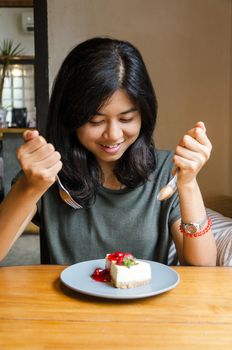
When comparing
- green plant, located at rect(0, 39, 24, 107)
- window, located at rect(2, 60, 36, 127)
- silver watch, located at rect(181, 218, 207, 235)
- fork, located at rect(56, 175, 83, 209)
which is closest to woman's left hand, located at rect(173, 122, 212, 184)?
silver watch, located at rect(181, 218, 207, 235)

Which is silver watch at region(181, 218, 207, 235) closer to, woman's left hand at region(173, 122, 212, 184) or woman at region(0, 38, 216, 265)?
woman at region(0, 38, 216, 265)

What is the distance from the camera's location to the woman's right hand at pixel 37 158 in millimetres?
995

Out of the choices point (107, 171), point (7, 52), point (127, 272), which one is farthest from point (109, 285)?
point (7, 52)

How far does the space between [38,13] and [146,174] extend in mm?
1541

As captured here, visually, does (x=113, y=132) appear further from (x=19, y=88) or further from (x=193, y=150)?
(x=19, y=88)

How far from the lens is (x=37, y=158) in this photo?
1.01m

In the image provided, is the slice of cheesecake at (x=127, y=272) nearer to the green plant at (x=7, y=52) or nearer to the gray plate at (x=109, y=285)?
the gray plate at (x=109, y=285)

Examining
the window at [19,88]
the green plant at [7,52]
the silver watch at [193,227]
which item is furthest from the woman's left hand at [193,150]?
the window at [19,88]

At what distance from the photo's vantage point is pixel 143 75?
1209mm

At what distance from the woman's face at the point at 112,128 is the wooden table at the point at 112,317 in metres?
0.38

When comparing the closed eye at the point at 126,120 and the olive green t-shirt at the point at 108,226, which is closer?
the closed eye at the point at 126,120

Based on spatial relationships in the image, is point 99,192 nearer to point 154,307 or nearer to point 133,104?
point 133,104

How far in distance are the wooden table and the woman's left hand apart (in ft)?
0.83

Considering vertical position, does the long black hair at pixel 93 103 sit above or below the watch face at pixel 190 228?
above
